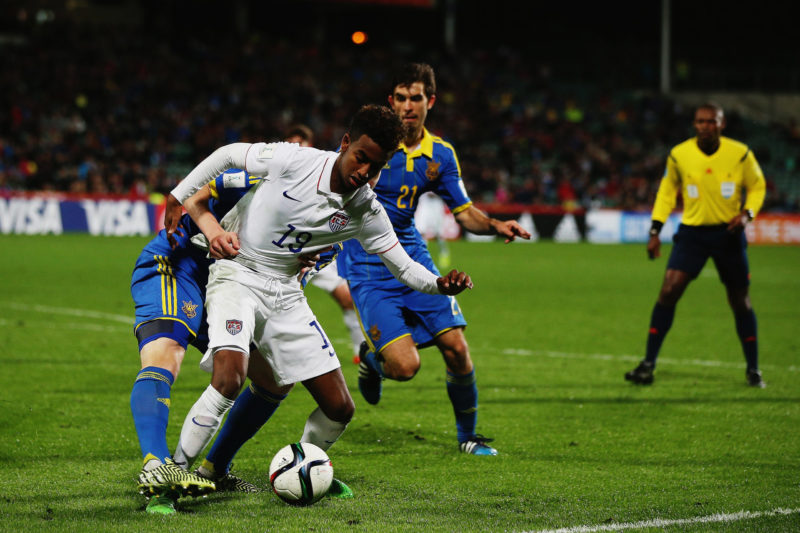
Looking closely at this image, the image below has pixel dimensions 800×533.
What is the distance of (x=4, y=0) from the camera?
117 feet

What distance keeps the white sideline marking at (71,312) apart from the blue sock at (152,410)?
24.7ft

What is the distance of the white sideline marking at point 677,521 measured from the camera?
4.20 metres

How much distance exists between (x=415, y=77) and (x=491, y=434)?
239 cm

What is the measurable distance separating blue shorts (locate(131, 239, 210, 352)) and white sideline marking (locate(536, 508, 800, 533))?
194 centimetres

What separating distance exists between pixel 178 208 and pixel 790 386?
594cm

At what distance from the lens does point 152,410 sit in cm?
440

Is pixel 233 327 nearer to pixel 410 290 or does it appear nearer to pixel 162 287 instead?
pixel 162 287

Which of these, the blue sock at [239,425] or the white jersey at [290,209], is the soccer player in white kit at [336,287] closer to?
the blue sock at [239,425]

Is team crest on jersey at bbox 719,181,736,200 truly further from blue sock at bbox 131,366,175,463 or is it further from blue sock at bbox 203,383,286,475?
blue sock at bbox 131,366,175,463

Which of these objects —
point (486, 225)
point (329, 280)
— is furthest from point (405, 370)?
point (329, 280)

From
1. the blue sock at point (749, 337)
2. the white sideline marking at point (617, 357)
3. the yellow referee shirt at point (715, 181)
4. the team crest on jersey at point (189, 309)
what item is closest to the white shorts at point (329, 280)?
the white sideline marking at point (617, 357)

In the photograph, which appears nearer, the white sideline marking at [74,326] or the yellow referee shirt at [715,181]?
the yellow referee shirt at [715,181]

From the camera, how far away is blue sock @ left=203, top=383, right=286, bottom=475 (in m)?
4.86

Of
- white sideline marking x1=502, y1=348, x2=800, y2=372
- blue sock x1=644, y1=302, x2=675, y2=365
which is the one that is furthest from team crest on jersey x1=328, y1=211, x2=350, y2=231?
white sideline marking x1=502, y1=348, x2=800, y2=372
